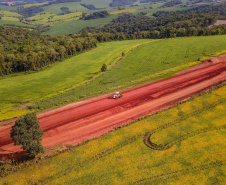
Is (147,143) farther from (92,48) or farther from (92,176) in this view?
(92,48)

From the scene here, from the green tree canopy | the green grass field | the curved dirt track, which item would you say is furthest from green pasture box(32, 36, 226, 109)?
the green tree canopy

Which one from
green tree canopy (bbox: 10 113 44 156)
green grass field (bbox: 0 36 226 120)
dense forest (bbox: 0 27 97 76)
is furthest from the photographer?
dense forest (bbox: 0 27 97 76)

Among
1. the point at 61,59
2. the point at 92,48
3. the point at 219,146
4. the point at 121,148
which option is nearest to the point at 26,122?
the point at 121,148

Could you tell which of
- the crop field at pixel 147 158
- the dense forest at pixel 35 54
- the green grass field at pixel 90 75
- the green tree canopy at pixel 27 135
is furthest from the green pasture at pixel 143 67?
the dense forest at pixel 35 54

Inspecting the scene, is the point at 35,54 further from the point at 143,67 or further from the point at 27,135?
the point at 27,135

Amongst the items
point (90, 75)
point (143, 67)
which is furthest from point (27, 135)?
point (143, 67)

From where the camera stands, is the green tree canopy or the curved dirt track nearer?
the green tree canopy

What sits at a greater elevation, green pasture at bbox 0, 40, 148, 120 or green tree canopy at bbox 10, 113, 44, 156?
green tree canopy at bbox 10, 113, 44, 156

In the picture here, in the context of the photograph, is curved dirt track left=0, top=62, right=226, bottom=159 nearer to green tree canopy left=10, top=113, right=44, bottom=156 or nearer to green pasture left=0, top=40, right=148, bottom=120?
green tree canopy left=10, top=113, right=44, bottom=156
